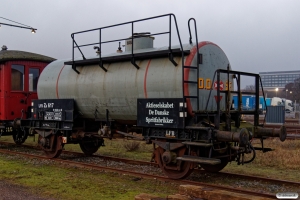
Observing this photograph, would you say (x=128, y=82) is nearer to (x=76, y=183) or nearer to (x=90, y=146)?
(x=76, y=183)

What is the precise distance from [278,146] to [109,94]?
8.94m

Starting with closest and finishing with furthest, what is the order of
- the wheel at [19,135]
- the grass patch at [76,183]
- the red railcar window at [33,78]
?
the grass patch at [76,183] → the red railcar window at [33,78] → the wheel at [19,135]

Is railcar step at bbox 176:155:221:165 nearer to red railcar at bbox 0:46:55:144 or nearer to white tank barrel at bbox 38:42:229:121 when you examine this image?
white tank barrel at bbox 38:42:229:121

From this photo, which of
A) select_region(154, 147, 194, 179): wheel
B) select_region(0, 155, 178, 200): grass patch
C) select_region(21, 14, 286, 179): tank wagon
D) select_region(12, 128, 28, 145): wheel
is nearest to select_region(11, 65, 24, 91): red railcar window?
select_region(12, 128, 28, 145): wheel

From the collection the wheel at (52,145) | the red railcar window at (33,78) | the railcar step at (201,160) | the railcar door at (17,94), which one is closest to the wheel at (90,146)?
the wheel at (52,145)

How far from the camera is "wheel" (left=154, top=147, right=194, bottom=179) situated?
856 centimetres

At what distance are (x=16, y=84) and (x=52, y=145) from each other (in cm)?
342

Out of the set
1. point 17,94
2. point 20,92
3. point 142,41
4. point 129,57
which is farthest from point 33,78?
point 129,57

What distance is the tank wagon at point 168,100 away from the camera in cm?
823

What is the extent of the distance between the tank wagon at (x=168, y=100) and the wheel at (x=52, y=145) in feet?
2.01

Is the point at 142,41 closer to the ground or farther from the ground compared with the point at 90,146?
farther from the ground

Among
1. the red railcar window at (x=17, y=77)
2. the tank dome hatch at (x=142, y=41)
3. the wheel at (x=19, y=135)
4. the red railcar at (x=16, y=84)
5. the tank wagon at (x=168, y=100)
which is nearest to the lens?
the tank wagon at (x=168, y=100)

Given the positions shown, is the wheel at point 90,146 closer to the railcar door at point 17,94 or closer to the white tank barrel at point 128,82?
the white tank barrel at point 128,82

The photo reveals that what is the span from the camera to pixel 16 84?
45.1 ft
